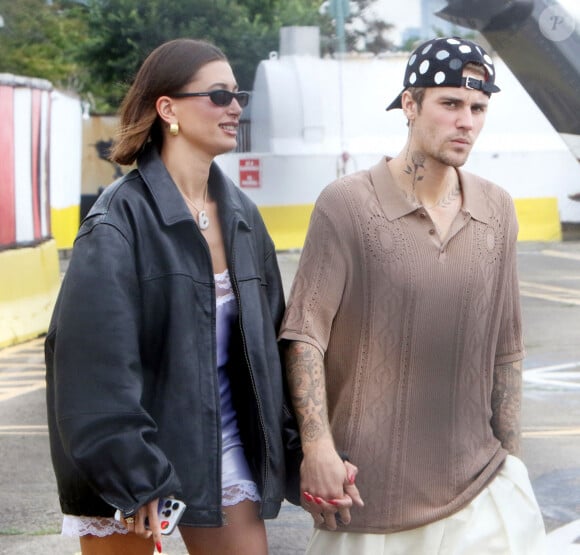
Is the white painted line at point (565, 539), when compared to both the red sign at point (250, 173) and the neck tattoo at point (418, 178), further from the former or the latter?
the red sign at point (250, 173)

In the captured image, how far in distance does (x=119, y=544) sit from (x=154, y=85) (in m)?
1.06

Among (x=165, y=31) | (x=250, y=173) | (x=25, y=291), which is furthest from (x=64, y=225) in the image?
(x=165, y=31)

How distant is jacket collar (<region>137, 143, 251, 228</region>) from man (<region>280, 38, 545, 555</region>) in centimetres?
20

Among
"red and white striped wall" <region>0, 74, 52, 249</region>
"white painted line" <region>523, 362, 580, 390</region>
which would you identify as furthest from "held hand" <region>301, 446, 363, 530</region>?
"red and white striped wall" <region>0, 74, 52, 249</region>

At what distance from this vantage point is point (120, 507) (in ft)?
8.46

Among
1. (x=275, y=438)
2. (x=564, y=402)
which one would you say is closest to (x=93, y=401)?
(x=275, y=438)

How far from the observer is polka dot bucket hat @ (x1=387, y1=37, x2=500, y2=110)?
2.89 metres

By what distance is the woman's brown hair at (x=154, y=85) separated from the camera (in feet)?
9.41

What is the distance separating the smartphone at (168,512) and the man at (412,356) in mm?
309

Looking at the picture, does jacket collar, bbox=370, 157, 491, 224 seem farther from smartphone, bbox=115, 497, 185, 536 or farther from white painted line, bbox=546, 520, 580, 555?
white painted line, bbox=546, 520, 580, 555

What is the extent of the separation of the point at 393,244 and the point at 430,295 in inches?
5.8

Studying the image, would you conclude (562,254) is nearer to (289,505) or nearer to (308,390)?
(289,505)

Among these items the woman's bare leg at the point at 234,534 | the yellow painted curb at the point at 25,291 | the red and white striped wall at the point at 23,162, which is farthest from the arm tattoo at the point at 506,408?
the red and white striped wall at the point at 23,162

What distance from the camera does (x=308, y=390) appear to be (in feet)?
9.39
